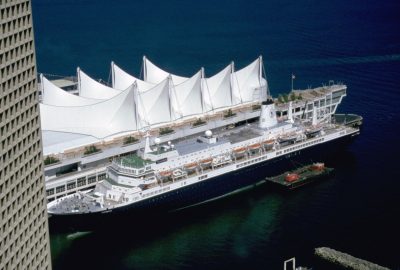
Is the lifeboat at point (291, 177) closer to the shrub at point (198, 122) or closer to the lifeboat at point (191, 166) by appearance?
the lifeboat at point (191, 166)

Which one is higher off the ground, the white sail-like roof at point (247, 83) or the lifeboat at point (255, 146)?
the white sail-like roof at point (247, 83)

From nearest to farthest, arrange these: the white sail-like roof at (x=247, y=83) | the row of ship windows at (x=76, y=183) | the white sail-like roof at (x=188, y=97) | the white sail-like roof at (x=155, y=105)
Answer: the row of ship windows at (x=76, y=183) < the white sail-like roof at (x=155, y=105) < the white sail-like roof at (x=188, y=97) < the white sail-like roof at (x=247, y=83)

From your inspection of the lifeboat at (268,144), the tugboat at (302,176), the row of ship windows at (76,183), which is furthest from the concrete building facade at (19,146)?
the lifeboat at (268,144)

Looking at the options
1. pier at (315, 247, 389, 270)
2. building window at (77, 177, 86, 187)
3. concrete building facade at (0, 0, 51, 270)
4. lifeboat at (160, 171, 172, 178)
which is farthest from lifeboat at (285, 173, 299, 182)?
concrete building facade at (0, 0, 51, 270)

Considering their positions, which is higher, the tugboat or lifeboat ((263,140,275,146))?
lifeboat ((263,140,275,146))

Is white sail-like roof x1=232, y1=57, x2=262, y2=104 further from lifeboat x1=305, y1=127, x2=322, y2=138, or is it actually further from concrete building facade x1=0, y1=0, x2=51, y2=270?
concrete building facade x1=0, y1=0, x2=51, y2=270

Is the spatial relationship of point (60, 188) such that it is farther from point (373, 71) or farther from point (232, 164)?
point (373, 71)
